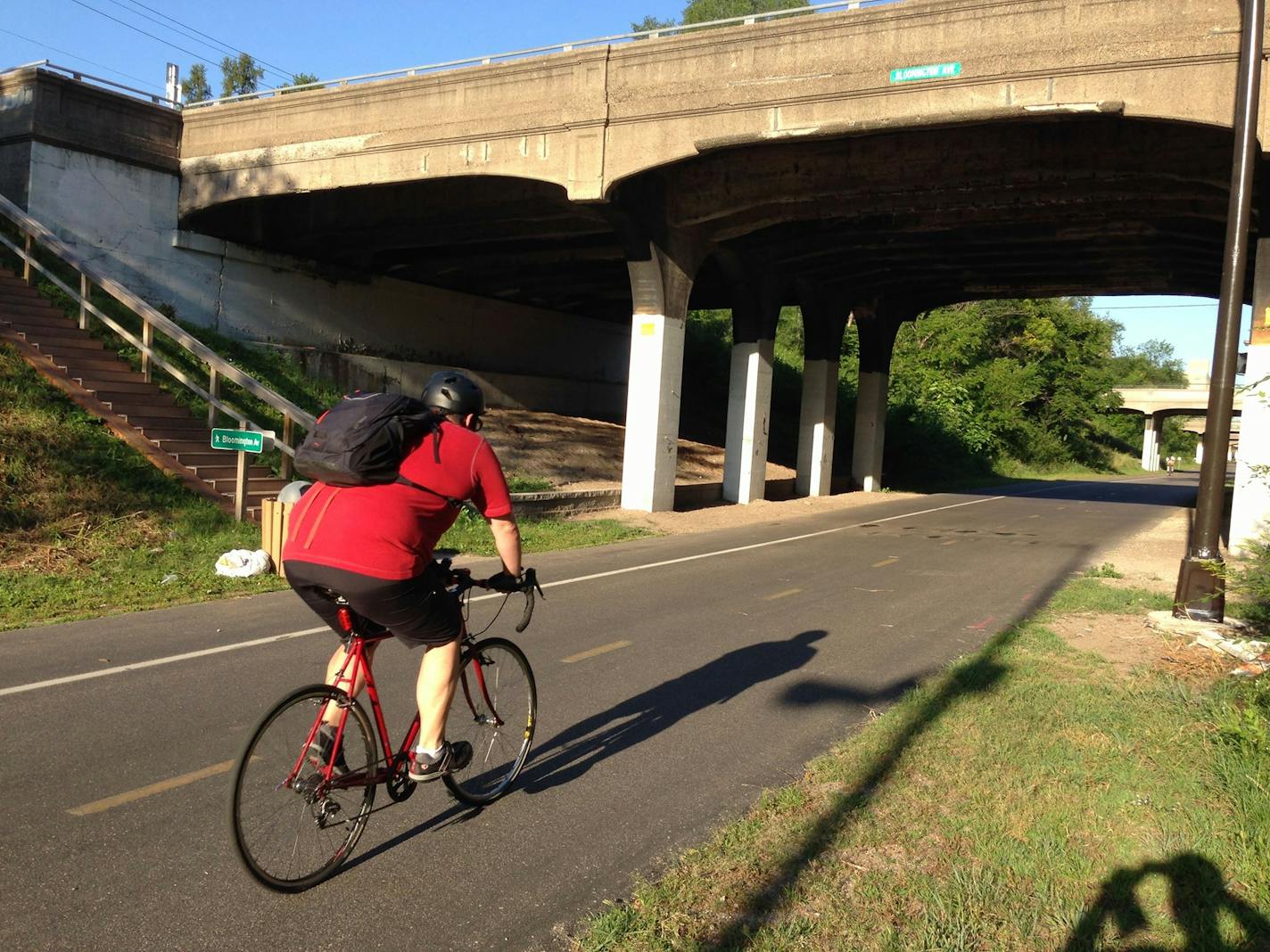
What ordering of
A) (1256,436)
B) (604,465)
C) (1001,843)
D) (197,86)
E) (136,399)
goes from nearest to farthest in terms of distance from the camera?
1. (1001,843)
2. (1256,436)
3. (136,399)
4. (604,465)
5. (197,86)

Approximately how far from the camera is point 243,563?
11.0 metres

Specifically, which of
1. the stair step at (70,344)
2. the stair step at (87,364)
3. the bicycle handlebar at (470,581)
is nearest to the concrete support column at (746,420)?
the stair step at (87,364)

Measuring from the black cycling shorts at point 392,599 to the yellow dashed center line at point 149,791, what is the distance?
994 millimetres

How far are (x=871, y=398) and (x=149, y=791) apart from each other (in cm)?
3035

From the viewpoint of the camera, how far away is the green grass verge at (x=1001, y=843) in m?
3.71

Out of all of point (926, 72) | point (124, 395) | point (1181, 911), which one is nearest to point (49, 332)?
point (124, 395)

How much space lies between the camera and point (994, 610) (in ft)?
35.0

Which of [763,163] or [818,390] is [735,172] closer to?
[763,163]

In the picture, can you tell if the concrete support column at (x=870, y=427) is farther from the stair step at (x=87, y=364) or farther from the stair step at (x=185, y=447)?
the stair step at (x=87, y=364)

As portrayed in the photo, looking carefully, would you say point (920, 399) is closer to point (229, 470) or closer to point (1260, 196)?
point (1260, 196)

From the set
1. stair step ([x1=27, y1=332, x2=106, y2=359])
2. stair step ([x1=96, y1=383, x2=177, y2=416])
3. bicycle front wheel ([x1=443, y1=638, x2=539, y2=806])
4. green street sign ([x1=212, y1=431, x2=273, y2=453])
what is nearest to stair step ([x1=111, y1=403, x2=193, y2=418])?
stair step ([x1=96, y1=383, x2=177, y2=416])

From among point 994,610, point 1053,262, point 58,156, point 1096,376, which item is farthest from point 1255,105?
point 1096,376

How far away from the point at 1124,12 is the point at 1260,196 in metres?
3.55

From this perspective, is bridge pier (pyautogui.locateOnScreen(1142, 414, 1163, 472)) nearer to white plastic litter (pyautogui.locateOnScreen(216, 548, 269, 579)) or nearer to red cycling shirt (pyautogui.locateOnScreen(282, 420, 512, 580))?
white plastic litter (pyautogui.locateOnScreen(216, 548, 269, 579))
